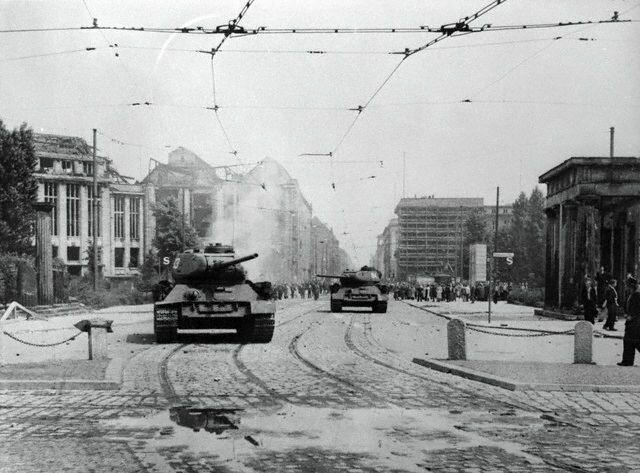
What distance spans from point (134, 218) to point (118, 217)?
362cm

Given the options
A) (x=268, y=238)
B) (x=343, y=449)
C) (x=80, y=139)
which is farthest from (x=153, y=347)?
(x=80, y=139)

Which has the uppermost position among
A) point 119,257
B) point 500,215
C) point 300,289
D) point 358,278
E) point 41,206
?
point 500,215

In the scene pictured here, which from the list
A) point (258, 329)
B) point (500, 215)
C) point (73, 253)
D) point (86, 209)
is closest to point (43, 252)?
point (258, 329)

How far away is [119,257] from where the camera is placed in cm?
5766

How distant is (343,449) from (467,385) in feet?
14.7

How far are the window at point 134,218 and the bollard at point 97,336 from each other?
137 feet

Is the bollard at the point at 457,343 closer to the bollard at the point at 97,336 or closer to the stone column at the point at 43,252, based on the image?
the bollard at the point at 97,336

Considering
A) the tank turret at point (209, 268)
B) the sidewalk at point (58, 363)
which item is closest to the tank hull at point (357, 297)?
the sidewalk at point (58, 363)

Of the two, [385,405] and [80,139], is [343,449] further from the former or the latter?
[80,139]

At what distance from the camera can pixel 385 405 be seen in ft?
29.7

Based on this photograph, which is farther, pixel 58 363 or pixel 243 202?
pixel 243 202

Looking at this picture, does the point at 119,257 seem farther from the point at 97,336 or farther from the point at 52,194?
the point at 97,336

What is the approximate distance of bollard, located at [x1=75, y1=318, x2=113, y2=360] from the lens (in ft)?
43.8

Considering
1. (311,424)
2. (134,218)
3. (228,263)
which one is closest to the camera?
(311,424)
